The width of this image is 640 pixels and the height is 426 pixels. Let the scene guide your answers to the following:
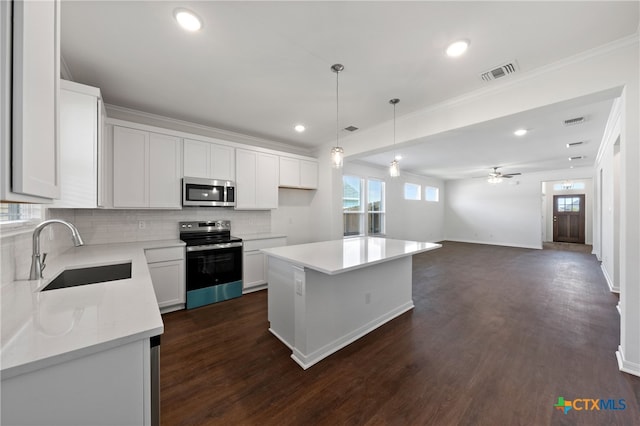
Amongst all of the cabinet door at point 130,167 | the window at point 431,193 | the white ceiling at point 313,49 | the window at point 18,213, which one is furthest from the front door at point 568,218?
the window at point 18,213

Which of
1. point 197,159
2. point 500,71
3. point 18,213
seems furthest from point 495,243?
point 18,213

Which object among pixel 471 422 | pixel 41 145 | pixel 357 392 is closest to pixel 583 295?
pixel 471 422

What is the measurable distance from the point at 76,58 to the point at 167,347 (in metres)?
2.80

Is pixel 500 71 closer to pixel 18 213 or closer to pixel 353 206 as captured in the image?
pixel 18 213

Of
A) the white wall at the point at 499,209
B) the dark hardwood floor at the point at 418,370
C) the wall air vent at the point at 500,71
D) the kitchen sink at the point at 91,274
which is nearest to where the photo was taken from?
the dark hardwood floor at the point at 418,370

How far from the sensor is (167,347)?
93.1 inches

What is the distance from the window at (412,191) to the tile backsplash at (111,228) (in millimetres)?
5357

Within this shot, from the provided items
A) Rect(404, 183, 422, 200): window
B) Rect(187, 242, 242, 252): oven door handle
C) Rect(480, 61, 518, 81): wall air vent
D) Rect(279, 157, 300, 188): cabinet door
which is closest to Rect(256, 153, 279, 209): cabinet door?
Rect(279, 157, 300, 188): cabinet door

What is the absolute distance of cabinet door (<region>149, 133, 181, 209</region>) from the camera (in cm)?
316

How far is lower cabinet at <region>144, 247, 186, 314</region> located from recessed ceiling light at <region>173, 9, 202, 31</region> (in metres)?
2.42

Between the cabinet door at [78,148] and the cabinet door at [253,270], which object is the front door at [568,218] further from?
the cabinet door at [78,148]

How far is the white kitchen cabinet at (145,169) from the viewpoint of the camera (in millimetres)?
2939

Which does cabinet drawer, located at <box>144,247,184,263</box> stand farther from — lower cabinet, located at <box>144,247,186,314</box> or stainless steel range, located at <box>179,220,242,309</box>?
stainless steel range, located at <box>179,220,242,309</box>

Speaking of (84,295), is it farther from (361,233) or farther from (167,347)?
(361,233)
